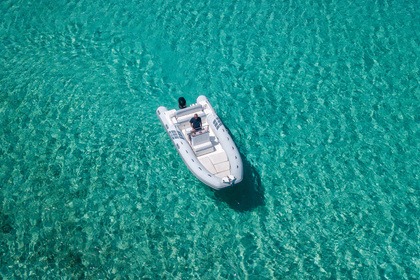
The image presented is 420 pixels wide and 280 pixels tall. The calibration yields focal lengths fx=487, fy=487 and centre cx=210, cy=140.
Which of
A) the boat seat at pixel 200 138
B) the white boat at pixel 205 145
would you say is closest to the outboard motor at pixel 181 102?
the white boat at pixel 205 145

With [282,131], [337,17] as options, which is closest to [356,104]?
[282,131]

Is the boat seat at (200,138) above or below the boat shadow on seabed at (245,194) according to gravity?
above

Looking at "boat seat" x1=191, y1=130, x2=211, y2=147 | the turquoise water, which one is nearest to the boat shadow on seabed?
the turquoise water

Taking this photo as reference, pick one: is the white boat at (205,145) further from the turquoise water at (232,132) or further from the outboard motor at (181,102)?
the turquoise water at (232,132)

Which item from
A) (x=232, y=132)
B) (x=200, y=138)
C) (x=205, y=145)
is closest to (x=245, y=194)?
(x=205, y=145)

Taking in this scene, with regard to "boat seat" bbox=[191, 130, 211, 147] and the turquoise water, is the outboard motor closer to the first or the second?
the turquoise water

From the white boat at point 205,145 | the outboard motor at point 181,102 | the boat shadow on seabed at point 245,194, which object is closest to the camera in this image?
the white boat at point 205,145

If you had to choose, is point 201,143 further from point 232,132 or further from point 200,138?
point 232,132

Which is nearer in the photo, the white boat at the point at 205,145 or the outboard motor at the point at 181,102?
the white boat at the point at 205,145
